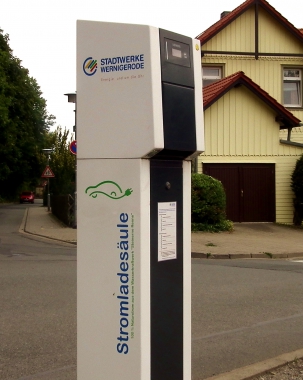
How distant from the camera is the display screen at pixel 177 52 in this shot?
11.9ft

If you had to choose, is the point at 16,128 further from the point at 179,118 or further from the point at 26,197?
the point at 179,118

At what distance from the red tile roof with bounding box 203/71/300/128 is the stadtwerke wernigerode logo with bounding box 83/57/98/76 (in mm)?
17445

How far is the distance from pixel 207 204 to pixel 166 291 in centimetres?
1595

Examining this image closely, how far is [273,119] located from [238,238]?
6022 millimetres

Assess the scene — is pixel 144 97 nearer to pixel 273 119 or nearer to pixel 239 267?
pixel 239 267

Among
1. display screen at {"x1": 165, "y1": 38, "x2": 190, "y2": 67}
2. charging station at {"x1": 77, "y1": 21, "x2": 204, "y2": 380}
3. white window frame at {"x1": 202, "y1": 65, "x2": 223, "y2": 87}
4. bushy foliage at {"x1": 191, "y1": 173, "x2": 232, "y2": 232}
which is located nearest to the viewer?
charging station at {"x1": 77, "y1": 21, "x2": 204, "y2": 380}

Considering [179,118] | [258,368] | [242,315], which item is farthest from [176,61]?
[242,315]

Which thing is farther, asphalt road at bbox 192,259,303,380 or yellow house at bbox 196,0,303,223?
yellow house at bbox 196,0,303,223

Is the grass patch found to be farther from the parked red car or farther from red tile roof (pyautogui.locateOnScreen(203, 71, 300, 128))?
the parked red car

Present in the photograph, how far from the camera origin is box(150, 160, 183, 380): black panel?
3.64 m

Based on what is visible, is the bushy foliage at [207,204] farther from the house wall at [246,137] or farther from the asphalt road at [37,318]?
the asphalt road at [37,318]

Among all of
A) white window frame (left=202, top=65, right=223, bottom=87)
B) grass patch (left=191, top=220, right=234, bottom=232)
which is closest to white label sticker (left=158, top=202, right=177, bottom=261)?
grass patch (left=191, top=220, right=234, bottom=232)

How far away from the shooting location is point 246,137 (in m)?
22.2

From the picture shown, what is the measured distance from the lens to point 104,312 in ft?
11.9
